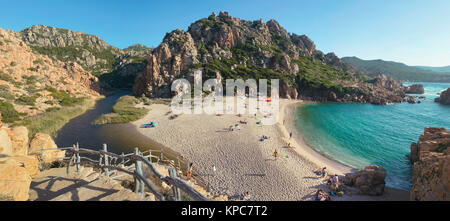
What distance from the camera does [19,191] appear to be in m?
3.52

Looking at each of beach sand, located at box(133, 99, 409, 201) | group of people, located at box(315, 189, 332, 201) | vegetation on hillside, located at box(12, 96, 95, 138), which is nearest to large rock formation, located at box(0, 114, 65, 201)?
beach sand, located at box(133, 99, 409, 201)

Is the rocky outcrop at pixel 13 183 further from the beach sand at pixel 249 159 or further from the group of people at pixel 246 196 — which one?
the group of people at pixel 246 196

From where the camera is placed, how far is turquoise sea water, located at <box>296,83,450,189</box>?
17.0 meters

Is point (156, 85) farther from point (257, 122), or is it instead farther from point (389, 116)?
point (389, 116)

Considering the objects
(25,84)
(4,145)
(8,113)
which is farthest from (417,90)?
(25,84)

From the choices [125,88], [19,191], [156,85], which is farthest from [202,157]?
[125,88]

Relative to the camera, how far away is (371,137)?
80.7 ft

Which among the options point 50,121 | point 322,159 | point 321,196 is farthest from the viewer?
point 50,121

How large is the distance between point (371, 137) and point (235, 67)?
158ft

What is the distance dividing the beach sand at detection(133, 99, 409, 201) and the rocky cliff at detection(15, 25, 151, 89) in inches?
2527

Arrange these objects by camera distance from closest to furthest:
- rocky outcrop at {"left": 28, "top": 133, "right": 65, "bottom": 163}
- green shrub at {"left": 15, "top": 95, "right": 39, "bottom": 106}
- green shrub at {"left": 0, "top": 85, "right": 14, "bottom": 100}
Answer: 1. rocky outcrop at {"left": 28, "top": 133, "right": 65, "bottom": 163}
2. green shrub at {"left": 0, "top": 85, "right": 14, "bottom": 100}
3. green shrub at {"left": 15, "top": 95, "right": 39, "bottom": 106}

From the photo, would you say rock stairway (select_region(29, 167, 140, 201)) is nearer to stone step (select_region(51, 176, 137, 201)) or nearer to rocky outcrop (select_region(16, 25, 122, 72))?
stone step (select_region(51, 176, 137, 201))

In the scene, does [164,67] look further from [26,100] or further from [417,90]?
[417,90]
